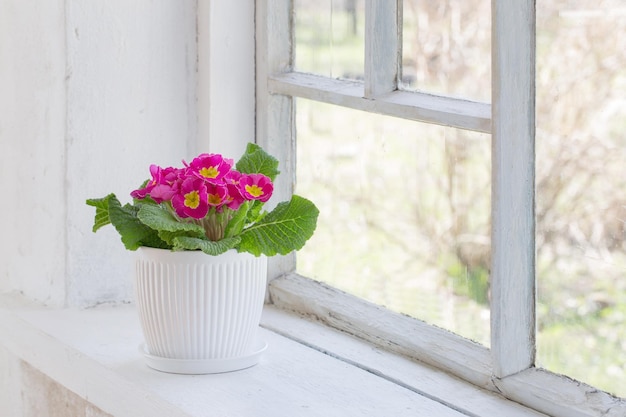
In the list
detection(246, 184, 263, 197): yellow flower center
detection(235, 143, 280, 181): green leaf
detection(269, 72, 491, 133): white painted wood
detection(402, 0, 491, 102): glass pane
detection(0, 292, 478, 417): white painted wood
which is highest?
detection(402, 0, 491, 102): glass pane

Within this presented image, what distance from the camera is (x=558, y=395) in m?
1.14

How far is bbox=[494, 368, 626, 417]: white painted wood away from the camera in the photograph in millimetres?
1095

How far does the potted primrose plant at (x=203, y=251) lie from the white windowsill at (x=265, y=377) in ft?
0.16

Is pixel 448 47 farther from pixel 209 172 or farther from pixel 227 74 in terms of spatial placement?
pixel 227 74

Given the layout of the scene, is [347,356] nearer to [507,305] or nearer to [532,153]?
[507,305]

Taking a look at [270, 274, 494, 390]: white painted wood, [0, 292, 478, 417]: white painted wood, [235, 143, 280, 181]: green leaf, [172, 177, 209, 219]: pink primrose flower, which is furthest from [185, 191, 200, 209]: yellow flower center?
[270, 274, 494, 390]: white painted wood

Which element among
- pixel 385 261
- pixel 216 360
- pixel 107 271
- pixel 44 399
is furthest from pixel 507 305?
pixel 44 399

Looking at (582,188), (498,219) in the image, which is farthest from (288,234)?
(582,188)

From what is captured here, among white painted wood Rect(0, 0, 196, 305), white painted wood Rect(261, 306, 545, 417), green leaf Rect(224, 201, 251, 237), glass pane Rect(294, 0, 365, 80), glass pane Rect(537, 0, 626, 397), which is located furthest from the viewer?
white painted wood Rect(0, 0, 196, 305)

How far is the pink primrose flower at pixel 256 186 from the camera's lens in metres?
1.29

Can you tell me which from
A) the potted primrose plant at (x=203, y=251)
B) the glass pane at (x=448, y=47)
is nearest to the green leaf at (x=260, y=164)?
the potted primrose plant at (x=203, y=251)

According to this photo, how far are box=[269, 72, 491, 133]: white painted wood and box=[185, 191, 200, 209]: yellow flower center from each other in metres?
0.32

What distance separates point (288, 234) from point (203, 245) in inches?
5.0

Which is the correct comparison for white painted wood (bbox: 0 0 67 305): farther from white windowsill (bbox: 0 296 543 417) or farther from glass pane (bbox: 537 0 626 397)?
glass pane (bbox: 537 0 626 397)
